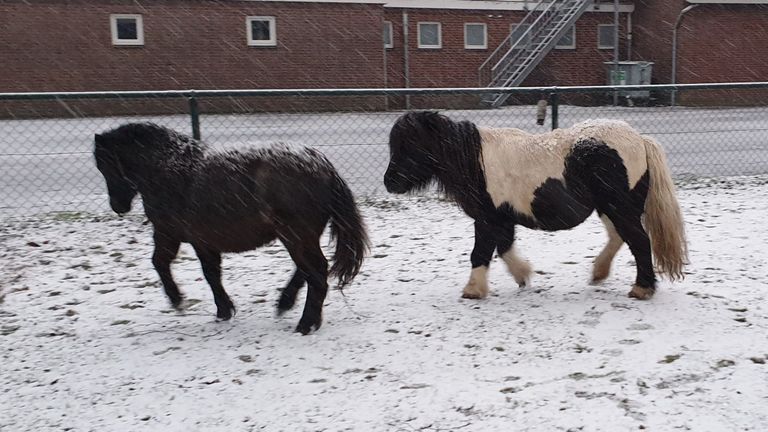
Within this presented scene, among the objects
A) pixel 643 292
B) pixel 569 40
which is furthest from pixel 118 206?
pixel 569 40

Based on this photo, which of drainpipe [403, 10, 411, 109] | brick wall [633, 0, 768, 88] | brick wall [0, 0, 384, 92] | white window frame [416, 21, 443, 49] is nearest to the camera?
brick wall [0, 0, 384, 92]

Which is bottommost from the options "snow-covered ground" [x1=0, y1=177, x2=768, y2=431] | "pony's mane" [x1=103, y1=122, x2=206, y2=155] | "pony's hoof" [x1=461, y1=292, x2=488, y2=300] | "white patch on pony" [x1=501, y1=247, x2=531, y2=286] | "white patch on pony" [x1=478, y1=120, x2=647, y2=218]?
"snow-covered ground" [x1=0, y1=177, x2=768, y2=431]

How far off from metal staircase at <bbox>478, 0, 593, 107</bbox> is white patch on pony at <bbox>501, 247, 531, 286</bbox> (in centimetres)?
2021

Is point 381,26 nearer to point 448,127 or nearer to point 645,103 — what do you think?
point 645,103

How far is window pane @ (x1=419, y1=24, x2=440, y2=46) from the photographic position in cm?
2497

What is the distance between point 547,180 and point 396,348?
1.51 meters

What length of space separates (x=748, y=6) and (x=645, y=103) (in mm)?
8614

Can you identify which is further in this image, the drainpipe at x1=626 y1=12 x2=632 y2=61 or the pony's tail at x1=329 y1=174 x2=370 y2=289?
the drainpipe at x1=626 y1=12 x2=632 y2=61

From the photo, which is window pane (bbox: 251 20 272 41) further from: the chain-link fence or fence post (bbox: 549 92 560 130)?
fence post (bbox: 549 92 560 130)

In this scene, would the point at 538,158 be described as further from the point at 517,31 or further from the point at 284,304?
the point at 517,31

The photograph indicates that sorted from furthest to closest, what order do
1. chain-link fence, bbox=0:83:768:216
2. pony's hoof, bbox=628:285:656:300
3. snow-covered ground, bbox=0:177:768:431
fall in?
1. chain-link fence, bbox=0:83:768:216
2. pony's hoof, bbox=628:285:656:300
3. snow-covered ground, bbox=0:177:768:431

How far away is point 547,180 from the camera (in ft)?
14.7

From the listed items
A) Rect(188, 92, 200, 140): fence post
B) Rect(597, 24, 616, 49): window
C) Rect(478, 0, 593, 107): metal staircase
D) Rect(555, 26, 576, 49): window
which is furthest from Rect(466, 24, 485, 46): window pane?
Rect(188, 92, 200, 140): fence post

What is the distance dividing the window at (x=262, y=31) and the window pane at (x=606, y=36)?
1348 centimetres
